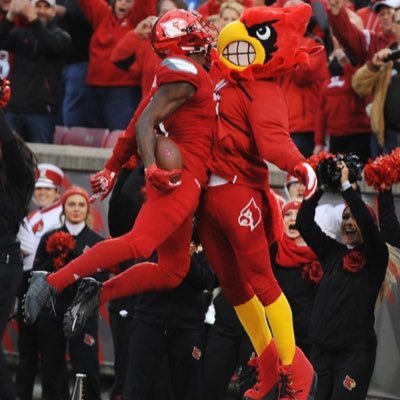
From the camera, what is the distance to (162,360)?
401 inches

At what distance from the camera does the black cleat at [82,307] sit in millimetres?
8195

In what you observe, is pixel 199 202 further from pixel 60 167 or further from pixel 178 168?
pixel 60 167

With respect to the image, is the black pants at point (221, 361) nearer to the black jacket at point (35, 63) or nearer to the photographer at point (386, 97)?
the photographer at point (386, 97)

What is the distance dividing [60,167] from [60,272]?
172 inches

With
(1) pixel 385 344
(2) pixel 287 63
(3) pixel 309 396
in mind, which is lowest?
(1) pixel 385 344

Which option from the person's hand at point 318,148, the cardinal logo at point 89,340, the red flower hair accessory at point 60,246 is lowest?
the cardinal logo at point 89,340

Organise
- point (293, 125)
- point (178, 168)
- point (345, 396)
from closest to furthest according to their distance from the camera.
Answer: point (178, 168) < point (345, 396) < point (293, 125)

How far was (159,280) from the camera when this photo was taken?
8.47m

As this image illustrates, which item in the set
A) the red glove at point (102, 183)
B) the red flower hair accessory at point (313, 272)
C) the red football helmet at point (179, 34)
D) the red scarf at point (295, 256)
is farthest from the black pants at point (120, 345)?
the red football helmet at point (179, 34)

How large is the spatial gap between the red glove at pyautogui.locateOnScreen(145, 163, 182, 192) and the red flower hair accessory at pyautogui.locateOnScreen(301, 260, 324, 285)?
2.28m

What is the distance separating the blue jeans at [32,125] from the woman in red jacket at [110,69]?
53 centimetres

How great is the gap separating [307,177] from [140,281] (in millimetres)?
1281

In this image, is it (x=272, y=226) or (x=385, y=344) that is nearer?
(x=272, y=226)

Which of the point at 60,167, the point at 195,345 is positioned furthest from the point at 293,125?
the point at 195,345
